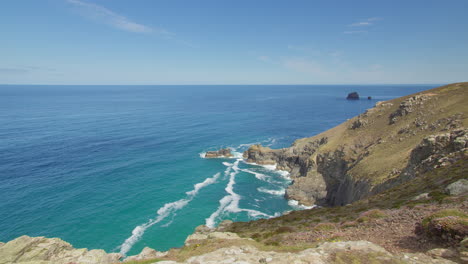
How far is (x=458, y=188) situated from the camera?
77.3ft

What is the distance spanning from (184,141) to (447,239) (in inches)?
4080

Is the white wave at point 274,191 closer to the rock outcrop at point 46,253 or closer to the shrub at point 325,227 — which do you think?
the shrub at point 325,227

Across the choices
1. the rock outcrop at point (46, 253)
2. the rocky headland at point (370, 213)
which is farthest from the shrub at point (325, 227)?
the rock outcrop at point (46, 253)

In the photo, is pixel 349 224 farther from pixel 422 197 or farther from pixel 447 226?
pixel 422 197

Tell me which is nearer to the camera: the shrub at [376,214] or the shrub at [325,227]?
the shrub at [376,214]

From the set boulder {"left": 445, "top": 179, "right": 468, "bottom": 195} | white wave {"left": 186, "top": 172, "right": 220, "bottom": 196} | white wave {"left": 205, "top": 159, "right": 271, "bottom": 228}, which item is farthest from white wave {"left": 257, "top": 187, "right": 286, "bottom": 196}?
boulder {"left": 445, "top": 179, "right": 468, "bottom": 195}

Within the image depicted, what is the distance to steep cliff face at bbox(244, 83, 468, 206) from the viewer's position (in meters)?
→ 41.5

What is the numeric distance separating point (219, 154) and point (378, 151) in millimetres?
58149

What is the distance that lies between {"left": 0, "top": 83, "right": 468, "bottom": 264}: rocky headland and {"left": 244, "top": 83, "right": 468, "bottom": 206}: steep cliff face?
9.8 inches

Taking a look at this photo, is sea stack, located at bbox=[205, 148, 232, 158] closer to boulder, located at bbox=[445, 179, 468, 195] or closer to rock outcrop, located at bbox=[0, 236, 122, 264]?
rock outcrop, located at bbox=[0, 236, 122, 264]

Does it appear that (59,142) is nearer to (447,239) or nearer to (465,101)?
(447,239)

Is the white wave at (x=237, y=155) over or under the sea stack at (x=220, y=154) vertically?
under

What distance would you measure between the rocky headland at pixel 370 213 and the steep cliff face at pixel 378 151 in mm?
249

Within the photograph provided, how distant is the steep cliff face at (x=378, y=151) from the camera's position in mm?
41469
